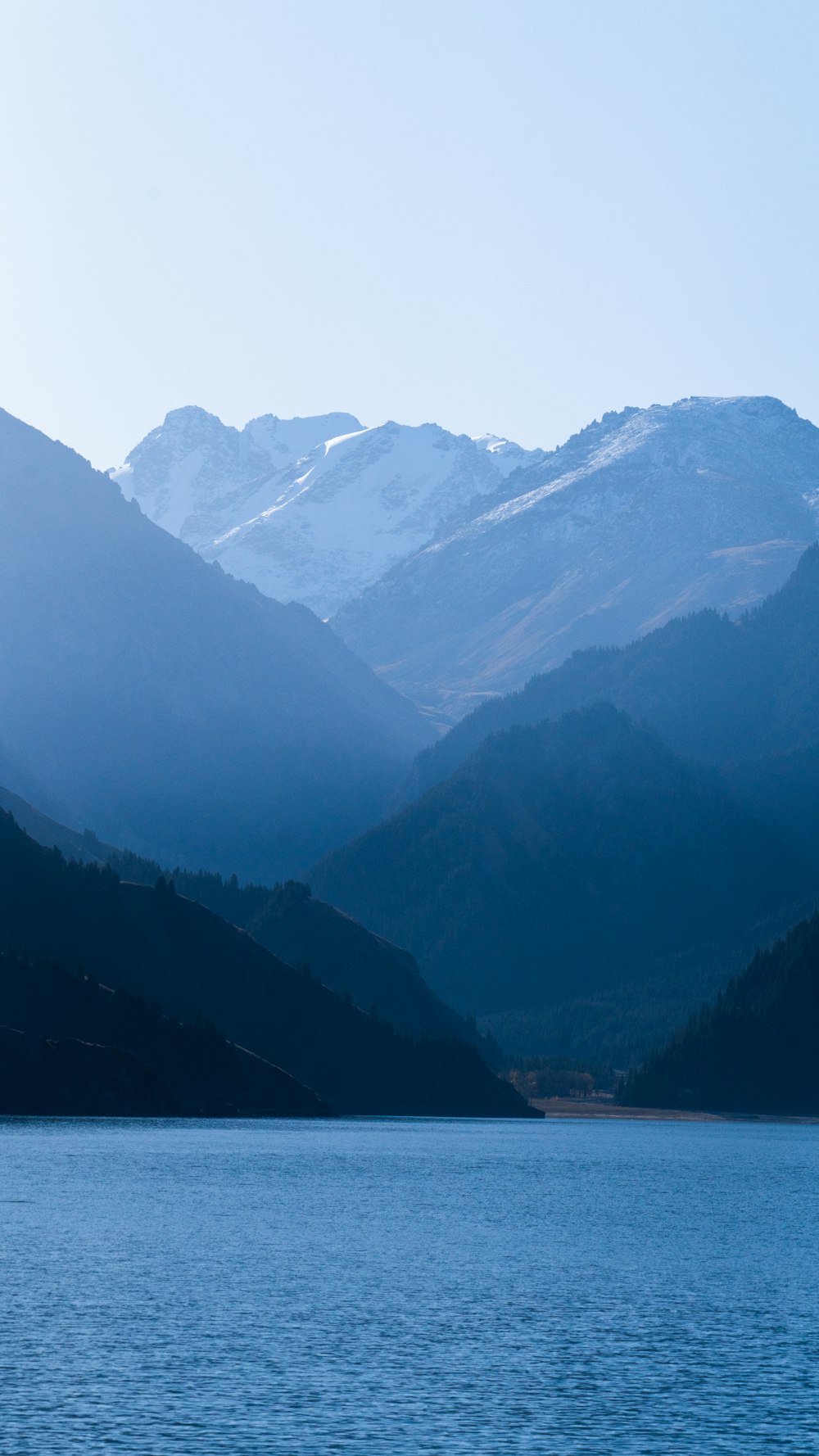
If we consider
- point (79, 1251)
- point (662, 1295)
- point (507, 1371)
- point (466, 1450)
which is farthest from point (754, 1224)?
point (466, 1450)

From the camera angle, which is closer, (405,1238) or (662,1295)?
(662,1295)

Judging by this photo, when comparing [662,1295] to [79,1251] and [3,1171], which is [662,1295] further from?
[3,1171]

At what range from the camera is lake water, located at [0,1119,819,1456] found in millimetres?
82500

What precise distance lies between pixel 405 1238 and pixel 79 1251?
2793 cm

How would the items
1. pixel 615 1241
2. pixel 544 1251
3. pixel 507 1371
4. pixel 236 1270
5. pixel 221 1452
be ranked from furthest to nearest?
pixel 615 1241
pixel 544 1251
pixel 236 1270
pixel 507 1371
pixel 221 1452

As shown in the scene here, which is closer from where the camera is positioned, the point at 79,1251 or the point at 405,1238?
the point at 79,1251

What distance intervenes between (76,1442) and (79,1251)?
59.1m

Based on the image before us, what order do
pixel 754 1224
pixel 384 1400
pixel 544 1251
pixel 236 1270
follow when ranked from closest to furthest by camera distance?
pixel 384 1400, pixel 236 1270, pixel 544 1251, pixel 754 1224

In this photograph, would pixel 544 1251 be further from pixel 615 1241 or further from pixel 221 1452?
pixel 221 1452

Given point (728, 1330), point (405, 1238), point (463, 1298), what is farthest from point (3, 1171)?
point (728, 1330)

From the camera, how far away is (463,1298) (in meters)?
121

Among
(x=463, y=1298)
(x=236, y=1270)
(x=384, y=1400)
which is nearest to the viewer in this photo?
(x=384, y=1400)

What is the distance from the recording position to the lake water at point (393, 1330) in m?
82.5

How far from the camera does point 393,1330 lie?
4225 inches
